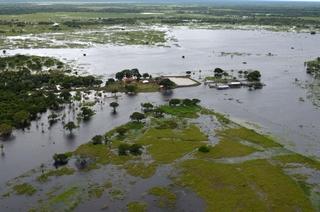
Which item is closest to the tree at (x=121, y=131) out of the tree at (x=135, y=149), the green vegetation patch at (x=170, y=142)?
the green vegetation patch at (x=170, y=142)

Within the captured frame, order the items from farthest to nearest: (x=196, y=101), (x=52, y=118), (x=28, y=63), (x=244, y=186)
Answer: (x=28, y=63), (x=196, y=101), (x=52, y=118), (x=244, y=186)

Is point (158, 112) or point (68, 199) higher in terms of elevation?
point (158, 112)

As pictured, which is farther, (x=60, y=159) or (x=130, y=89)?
(x=130, y=89)

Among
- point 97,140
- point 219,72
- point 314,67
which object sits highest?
point 219,72

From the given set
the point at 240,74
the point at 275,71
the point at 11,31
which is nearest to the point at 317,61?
the point at 275,71

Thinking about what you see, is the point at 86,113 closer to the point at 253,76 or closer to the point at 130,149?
the point at 130,149

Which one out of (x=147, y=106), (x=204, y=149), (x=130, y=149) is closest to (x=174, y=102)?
(x=147, y=106)

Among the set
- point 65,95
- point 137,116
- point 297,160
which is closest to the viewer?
point 297,160

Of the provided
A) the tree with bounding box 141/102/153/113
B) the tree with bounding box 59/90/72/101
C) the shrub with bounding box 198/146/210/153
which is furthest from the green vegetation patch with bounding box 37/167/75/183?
the tree with bounding box 59/90/72/101
